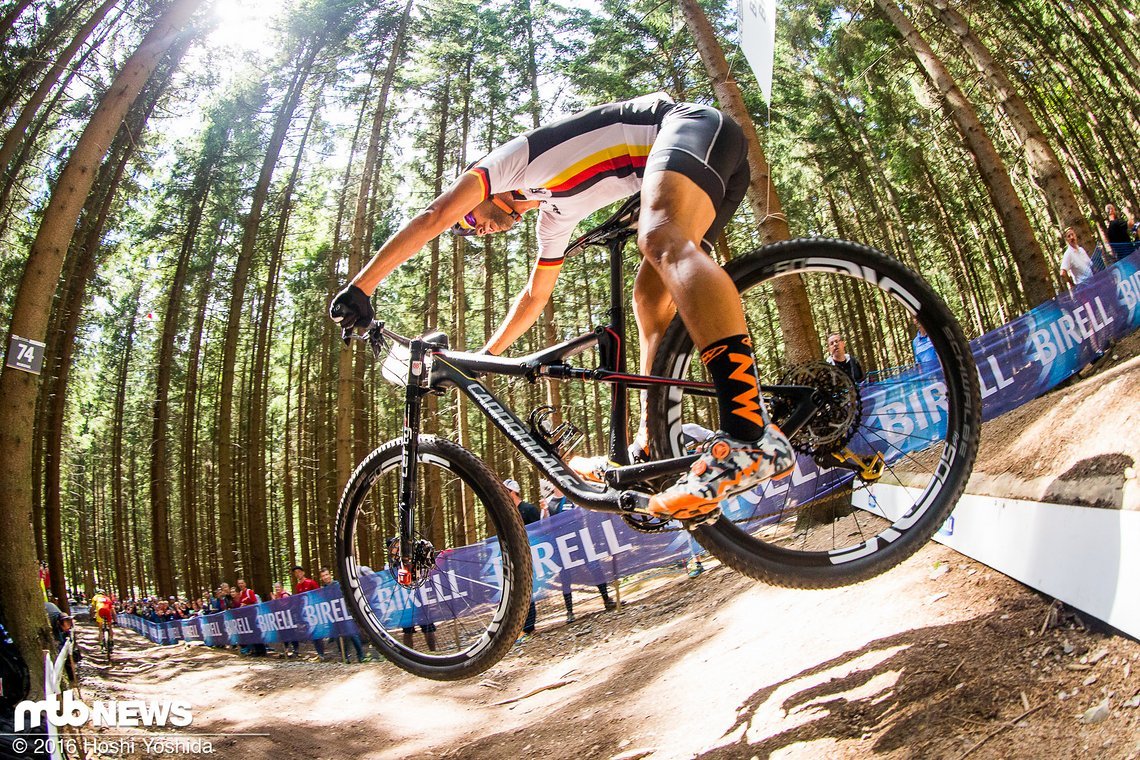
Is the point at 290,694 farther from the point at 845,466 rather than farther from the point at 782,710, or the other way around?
the point at 845,466

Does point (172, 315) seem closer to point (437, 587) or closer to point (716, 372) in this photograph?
point (437, 587)

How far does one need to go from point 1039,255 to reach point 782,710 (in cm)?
995

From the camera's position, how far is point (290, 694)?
30.5ft

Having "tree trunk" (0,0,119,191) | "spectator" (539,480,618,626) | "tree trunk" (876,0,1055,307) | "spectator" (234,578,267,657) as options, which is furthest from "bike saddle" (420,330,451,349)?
"spectator" (234,578,267,657)

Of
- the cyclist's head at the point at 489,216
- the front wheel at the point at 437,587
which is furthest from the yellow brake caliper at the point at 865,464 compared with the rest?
the cyclist's head at the point at 489,216

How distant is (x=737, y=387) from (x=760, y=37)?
313cm

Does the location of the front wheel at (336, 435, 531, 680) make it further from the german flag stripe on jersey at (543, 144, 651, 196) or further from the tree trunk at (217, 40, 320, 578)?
the tree trunk at (217, 40, 320, 578)

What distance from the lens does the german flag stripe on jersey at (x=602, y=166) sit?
272 centimetres

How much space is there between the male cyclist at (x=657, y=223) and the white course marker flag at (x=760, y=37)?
1886 mm

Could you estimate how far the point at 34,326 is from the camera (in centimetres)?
689

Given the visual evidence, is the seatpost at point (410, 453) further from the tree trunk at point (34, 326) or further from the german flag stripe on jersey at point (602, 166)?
the tree trunk at point (34, 326)

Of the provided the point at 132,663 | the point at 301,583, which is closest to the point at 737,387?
Result: the point at 301,583

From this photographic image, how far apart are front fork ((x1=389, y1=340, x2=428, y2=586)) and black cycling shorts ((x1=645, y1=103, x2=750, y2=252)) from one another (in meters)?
1.37

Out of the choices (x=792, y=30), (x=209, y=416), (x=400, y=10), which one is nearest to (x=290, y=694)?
(x=400, y=10)
